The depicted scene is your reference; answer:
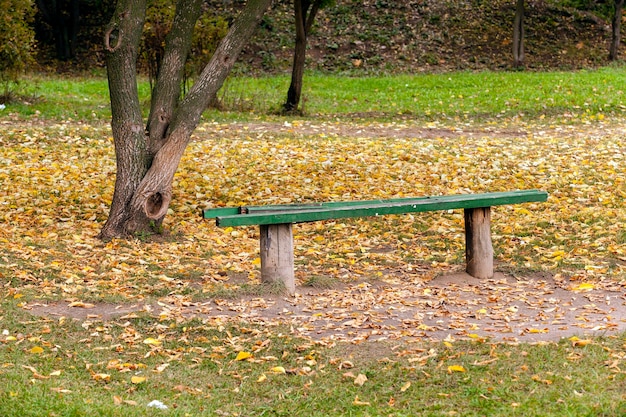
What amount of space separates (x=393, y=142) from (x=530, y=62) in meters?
12.9

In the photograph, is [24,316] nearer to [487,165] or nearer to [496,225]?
[496,225]

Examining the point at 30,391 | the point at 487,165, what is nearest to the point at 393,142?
the point at 487,165

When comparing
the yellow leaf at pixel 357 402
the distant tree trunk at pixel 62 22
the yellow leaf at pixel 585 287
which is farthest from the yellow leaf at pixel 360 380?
the distant tree trunk at pixel 62 22

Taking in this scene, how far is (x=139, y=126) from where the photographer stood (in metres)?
8.31

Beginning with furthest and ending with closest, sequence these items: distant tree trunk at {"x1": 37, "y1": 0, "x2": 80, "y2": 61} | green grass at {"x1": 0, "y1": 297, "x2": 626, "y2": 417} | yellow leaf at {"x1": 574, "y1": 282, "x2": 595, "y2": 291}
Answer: distant tree trunk at {"x1": 37, "y1": 0, "x2": 80, "y2": 61} → yellow leaf at {"x1": 574, "y1": 282, "x2": 595, "y2": 291} → green grass at {"x1": 0, "y1": 297, "x2": 626, "y2": 417}

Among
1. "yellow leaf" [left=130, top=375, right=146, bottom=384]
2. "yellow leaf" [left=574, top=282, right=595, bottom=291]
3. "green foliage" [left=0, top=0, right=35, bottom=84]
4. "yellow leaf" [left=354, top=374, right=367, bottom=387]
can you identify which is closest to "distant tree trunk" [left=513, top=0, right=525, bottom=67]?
"green foliage" [left=0, top=0, right=35, bottom=84]

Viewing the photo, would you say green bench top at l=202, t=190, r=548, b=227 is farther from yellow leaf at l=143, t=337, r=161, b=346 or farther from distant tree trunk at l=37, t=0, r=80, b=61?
distant tree trunk at l=37, t=0, r=80, b=61

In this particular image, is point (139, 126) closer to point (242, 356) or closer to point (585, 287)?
point (242, 356)

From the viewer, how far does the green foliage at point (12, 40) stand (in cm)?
1559

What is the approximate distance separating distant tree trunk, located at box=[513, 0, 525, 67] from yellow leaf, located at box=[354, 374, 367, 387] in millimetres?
19427

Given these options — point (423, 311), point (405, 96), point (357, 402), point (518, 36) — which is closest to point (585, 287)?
point (423, 311)

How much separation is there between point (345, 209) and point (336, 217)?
116mm

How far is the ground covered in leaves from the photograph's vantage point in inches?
244

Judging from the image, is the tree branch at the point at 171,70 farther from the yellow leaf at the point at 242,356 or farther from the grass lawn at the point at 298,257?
the yellow leaf at the point at 242,356
